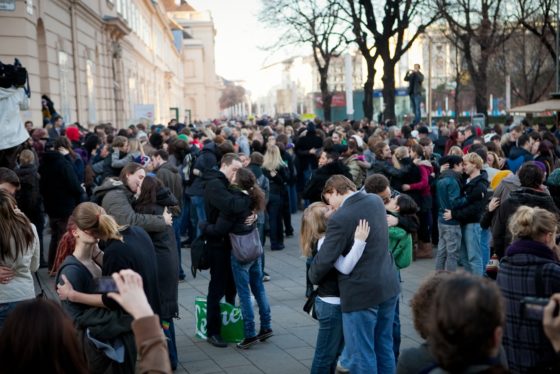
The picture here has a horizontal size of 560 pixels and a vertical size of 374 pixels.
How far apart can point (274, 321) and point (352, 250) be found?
131 inches

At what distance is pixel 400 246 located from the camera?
6598mm

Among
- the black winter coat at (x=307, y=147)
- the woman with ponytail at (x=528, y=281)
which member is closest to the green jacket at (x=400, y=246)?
the woman with ponytail at (x=528, y=281)

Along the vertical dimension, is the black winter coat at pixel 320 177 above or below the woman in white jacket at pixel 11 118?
below

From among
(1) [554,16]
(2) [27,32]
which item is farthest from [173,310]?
(1) [554,16]

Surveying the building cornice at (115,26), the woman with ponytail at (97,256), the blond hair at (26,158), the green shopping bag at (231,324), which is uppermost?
the building cornice at (115,26)

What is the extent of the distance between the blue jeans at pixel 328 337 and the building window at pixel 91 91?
2321 centimetres

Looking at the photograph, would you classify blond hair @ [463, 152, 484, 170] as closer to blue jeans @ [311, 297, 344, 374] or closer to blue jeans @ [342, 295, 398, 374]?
blue jeans @ [342, 295, 398, 374]

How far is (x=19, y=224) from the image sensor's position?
5.75 metres

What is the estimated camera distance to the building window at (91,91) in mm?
27844

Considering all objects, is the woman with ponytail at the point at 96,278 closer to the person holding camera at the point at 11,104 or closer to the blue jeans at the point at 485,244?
the person holding camera at the point at 11,104

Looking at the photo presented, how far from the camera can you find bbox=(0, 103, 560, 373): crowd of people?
4516 millimetres

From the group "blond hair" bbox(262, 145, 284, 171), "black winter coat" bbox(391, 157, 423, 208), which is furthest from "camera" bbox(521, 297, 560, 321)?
"blond hair" bbox(262, 145, 284, 171)

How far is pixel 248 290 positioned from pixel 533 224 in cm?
349

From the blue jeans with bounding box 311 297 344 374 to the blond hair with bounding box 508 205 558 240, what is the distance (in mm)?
1626
